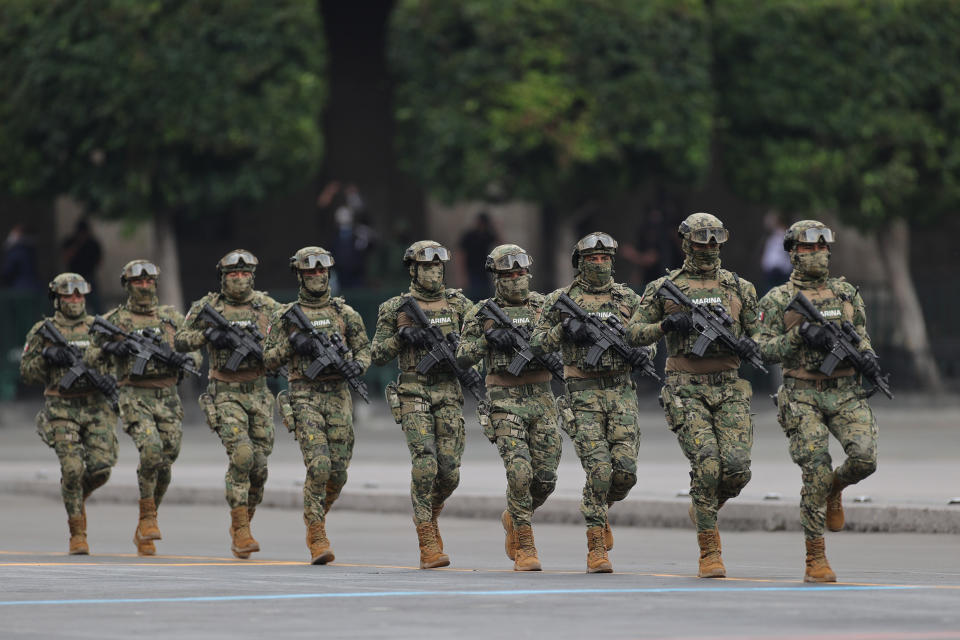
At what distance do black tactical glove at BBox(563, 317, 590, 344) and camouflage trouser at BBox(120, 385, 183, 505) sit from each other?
3591mm

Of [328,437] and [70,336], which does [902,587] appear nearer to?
[328,437]

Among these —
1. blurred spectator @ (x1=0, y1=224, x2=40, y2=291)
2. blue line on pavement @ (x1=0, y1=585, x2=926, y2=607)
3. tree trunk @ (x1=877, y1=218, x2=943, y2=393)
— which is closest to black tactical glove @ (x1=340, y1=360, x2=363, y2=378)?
blue line on pavement @ (x1=0, y1=585, x2=926, y2=607)

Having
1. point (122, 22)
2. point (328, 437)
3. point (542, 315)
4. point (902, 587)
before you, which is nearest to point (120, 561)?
point (328, 437)

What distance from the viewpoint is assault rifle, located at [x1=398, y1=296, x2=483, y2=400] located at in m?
13.0

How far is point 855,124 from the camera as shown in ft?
84.8

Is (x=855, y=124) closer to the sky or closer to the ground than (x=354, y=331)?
closer to the sky

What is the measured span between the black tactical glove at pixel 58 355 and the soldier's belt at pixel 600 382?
4057 millimetres

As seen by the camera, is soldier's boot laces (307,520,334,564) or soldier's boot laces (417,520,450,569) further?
soldier's boot laces (307,520,334,564)

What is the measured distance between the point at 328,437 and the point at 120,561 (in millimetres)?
1481

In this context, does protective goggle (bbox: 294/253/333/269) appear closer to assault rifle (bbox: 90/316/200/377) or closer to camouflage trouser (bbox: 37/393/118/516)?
assault rifle (bbox: 90/316/200/377)

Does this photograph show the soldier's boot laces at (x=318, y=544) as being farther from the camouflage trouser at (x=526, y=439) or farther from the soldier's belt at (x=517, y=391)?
the soldier's belt at (x=517, y=391)

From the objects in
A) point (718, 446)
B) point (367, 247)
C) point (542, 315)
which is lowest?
point (718, 446)

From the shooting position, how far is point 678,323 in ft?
38.4

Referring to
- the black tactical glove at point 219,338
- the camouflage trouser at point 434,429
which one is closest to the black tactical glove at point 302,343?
the camouflage trouser at point 434,429
